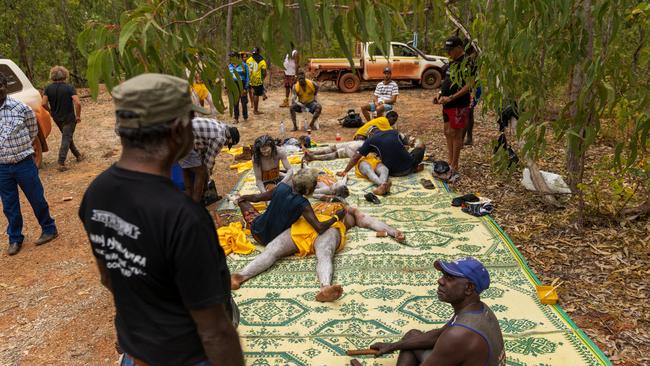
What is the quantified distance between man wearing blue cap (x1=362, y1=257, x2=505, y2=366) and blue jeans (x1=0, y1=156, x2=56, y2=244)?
169 inches

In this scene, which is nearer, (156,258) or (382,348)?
(156,258)

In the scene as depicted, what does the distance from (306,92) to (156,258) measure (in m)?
9.21

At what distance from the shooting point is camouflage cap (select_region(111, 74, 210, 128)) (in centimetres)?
131

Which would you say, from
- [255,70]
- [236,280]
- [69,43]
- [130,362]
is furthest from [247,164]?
[69,43]

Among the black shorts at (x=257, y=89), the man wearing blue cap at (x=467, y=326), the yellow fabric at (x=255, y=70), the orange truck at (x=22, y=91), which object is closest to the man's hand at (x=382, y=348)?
the man wearing blue cap at (x=467, y=326)

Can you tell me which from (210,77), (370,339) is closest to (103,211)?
(210,77)

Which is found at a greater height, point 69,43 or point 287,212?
point 69,43

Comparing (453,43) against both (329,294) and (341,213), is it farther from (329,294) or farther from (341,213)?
(329,294)

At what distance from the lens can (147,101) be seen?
1.31 m

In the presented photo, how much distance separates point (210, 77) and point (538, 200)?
4.52 m

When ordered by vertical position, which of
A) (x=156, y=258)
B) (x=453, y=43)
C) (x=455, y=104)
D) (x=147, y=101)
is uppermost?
(x=147, y=101)

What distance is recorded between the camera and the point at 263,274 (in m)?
4.31

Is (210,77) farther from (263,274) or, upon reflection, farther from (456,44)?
(456,44)

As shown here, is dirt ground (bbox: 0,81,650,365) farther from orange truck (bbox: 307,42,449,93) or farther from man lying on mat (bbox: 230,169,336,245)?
orange truck (bbox: 307,42,449,93)
